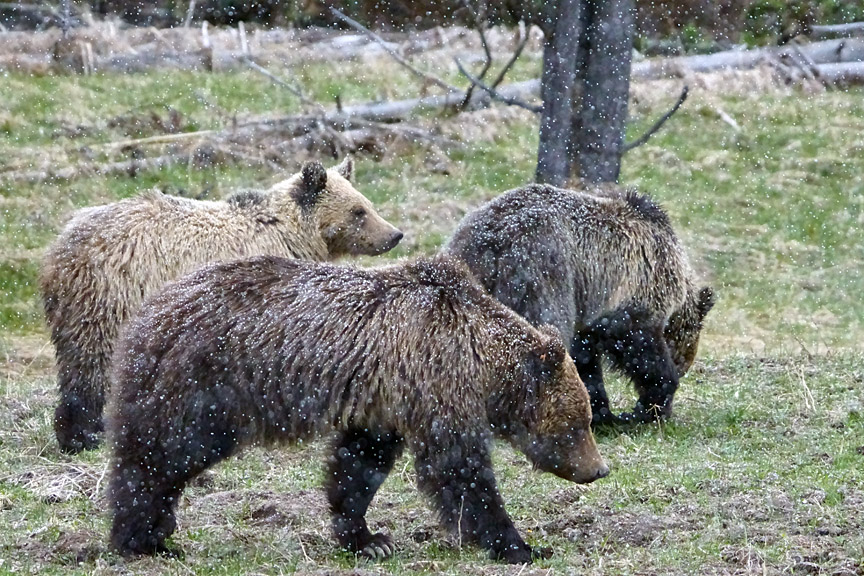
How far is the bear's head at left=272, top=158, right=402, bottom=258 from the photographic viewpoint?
9242 millimetres

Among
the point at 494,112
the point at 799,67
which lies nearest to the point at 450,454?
the point at 494,112

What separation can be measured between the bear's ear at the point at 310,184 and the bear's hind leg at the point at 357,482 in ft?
11.3

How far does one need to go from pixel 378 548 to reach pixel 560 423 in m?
1.10

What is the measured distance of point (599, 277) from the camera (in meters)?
8.59

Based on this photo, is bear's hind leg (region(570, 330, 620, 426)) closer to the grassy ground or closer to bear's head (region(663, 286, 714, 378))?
the grassy ground

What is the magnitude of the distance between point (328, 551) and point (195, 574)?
0.77 meters

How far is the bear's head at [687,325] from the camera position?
935 cm

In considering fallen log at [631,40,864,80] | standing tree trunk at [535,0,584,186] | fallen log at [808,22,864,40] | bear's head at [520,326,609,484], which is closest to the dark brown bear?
bear's head at [520,326,609,484]

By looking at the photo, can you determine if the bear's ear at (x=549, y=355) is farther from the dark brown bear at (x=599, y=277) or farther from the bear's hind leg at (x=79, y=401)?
the bear's hind leg at (x=79, y=401)

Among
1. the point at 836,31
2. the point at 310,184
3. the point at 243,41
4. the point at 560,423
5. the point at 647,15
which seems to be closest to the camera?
the point at 560,423

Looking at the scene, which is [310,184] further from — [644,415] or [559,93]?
[559,93]

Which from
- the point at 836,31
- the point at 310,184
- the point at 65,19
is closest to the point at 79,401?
the point at 310,184

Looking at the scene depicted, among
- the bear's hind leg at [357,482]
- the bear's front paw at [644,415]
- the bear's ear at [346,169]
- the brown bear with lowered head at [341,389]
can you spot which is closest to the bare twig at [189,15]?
the bear's ear at [346,169]

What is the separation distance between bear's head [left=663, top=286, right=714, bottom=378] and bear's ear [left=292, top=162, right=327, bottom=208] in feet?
9.32
